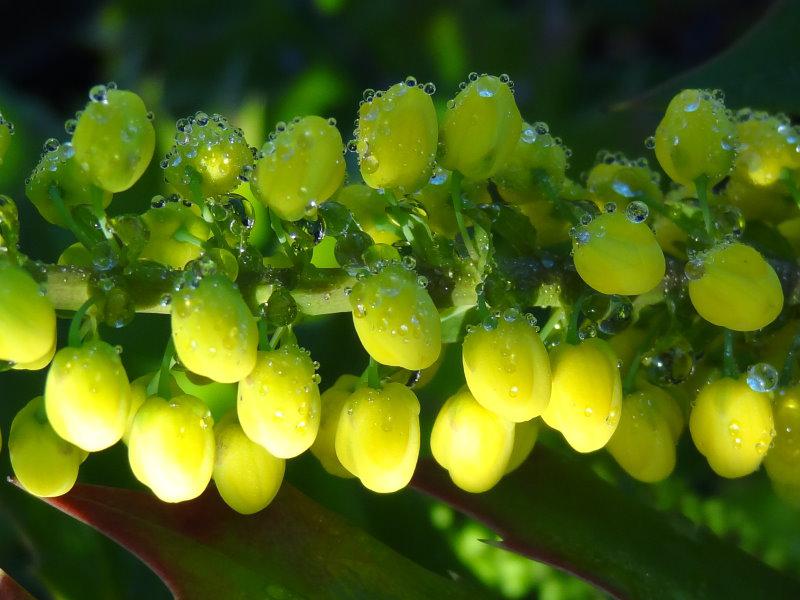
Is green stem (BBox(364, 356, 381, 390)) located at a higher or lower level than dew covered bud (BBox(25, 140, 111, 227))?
lower

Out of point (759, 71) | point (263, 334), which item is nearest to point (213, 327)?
point (263, 334)

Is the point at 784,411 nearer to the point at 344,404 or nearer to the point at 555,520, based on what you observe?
the point at 555,520

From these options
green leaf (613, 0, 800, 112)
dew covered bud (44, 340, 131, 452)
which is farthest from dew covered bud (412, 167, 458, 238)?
green leaf (613, 0, 800, 112)

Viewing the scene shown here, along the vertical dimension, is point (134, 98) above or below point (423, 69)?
above

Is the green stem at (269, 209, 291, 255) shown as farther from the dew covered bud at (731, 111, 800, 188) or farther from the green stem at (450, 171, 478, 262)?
the dew covered bud at (731, 111, 800, 188)

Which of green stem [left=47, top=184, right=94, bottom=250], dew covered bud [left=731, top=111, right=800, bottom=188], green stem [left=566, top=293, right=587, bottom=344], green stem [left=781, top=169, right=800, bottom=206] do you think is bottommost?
green stem [left=566, top=293, right=587, bottom=344]

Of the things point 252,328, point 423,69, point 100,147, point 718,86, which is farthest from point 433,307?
point 423,69
